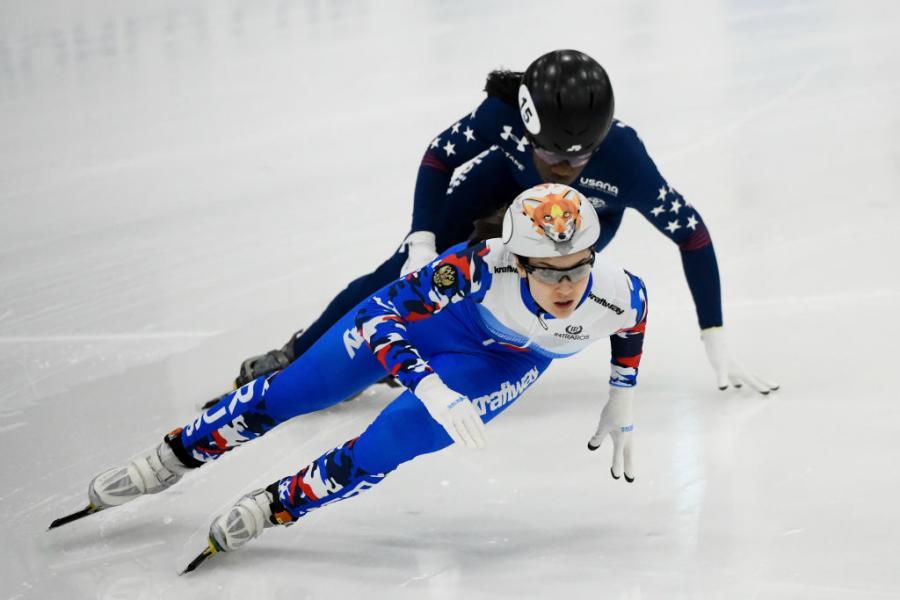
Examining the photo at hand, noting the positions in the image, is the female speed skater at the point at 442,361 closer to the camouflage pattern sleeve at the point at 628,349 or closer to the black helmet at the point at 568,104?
the camouflage pattern sleeve at the point at 628,349

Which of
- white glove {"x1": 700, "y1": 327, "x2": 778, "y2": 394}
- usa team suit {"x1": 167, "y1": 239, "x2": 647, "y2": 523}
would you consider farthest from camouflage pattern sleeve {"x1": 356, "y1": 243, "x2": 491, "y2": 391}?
white glove {"x1": 700, "y1": 327, "x2": 778, "y2": 394}

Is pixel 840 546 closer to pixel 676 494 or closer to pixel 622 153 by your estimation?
pixel 676 494

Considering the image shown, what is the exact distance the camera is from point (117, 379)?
13.1 ft

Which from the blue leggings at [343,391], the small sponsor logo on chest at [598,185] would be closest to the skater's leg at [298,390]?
the blue leggings at [343,391]

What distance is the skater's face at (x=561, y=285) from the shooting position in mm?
2582

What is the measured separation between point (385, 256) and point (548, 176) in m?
1.95

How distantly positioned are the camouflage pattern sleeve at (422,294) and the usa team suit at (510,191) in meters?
0.63

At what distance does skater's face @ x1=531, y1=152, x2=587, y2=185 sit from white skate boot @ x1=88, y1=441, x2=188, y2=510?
1.27 m

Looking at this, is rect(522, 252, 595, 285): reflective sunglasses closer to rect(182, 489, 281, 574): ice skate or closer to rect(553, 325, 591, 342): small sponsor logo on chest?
rect(553, 325, 591, 342): small sponsor logo on chest

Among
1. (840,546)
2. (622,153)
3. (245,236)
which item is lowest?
(840,546)

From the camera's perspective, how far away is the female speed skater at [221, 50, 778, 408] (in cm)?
298

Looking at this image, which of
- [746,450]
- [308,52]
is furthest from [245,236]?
[308,52]

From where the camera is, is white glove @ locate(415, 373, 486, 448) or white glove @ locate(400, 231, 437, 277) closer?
white glove @ locate(415, 373, 486, 448)

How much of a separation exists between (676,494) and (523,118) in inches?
43.6
